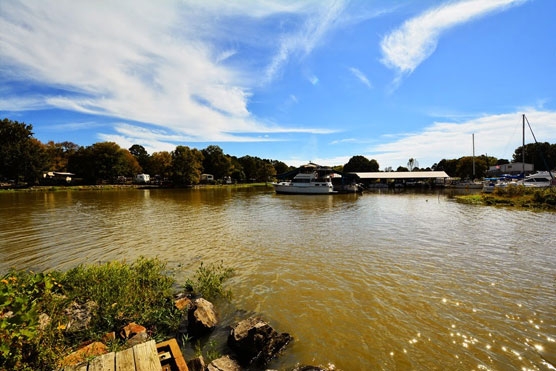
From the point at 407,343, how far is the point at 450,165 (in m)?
122

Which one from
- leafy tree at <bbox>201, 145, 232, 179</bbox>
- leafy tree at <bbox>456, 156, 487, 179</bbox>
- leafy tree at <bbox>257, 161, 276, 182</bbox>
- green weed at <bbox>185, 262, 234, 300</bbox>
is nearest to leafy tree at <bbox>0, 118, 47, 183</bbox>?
leafy tree at <bbox>201, 145, 232, 179</bbox>

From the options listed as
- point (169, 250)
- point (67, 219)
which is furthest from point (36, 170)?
point (169, 250)

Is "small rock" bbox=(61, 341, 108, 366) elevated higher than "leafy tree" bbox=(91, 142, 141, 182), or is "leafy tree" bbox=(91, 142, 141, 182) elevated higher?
"leafy tree" bbox=(91, 142, 141, 182)

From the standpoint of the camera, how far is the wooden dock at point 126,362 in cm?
331

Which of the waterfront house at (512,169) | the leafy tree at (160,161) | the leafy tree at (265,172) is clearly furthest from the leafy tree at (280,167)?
the waterfront house at (512,169)

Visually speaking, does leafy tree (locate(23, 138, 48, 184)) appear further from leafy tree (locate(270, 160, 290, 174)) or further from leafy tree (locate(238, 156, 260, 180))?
leafy tree (locate(270, 160, 290, 174))

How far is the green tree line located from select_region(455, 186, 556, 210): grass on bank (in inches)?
2690

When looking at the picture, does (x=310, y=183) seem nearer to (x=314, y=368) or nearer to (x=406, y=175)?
(x=406, y=175)

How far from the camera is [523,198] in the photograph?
2892 cm

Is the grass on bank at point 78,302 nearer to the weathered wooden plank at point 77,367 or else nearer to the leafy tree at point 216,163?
the weathered wooden plank at point 77,367

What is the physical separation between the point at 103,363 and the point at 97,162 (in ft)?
257

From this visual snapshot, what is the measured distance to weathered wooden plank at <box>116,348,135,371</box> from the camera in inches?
132

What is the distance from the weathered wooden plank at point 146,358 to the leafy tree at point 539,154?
130 meters

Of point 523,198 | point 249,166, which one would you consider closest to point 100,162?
point 249,166
